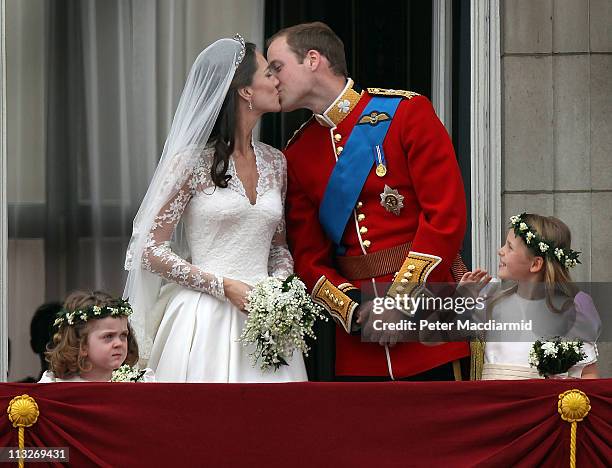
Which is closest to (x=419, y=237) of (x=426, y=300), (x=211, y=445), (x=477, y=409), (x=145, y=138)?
(x=426, y=300)

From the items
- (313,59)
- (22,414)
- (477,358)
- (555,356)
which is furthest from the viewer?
(313,59)

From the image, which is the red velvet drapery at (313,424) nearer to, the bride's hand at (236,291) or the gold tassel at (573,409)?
the gold tassel at (573,409)

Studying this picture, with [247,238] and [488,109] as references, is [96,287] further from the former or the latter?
[488,109]

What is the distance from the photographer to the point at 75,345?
4617 millimetres

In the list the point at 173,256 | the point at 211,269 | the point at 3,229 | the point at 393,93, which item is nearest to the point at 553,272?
the point at 393,93

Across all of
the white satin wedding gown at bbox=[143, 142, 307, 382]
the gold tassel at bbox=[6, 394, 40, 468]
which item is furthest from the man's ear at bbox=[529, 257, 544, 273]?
the gold tassel at bbox=[6, 394, 40, 468]

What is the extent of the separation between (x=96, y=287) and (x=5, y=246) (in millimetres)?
423

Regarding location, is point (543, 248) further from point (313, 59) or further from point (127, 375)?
point (127, 375)

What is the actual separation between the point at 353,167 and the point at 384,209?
19 centimetres

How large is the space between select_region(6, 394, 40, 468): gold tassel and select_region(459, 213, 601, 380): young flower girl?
154 centimetres

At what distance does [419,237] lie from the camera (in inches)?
189

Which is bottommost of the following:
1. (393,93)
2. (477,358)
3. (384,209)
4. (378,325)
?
(477,358)

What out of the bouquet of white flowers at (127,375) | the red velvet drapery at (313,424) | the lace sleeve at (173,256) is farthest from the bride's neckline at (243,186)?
the red velvet drapery at (313,424)

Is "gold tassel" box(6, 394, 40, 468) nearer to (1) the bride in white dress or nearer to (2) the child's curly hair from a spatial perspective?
(2) the child's curly hair
